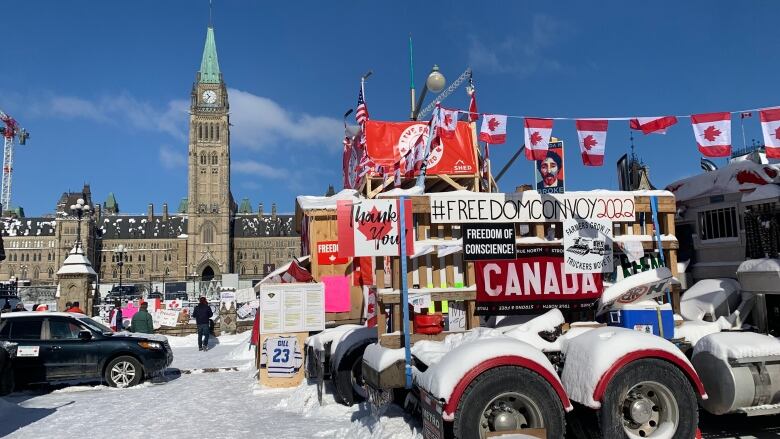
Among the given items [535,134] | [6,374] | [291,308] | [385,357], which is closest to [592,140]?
[535,134]

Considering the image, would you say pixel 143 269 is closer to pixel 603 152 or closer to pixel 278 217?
pixel 278 217

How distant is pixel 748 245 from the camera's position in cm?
693

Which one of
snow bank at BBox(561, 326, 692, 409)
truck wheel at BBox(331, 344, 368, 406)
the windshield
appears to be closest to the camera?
snow bank at BBox(561, 326, 692, 409)

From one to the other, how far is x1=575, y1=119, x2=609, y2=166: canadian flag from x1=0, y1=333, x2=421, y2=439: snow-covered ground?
4984mm

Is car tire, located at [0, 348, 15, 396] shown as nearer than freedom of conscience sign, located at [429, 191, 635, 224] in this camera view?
No

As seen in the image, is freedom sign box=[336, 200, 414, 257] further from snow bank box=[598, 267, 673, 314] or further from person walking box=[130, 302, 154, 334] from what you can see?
person walking box=[130, 302, 154, 334]

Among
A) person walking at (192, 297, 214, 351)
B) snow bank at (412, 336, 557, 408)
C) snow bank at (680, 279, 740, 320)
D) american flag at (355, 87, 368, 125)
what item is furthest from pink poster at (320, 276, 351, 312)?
person walking at (192, 297, 214, 351)

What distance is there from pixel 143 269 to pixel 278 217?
3439 cm

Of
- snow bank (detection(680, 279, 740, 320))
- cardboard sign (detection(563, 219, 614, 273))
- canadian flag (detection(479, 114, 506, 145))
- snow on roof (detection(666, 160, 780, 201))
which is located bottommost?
snow bank (detection(680, 279, 740, 320))

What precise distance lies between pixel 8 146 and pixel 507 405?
189 metres

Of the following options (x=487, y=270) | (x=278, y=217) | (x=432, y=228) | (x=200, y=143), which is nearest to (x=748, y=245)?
(x=487, y=270)

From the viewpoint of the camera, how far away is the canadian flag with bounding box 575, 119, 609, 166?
8359 millimetres

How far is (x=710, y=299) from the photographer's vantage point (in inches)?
269

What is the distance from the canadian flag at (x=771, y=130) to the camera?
7.27 m
